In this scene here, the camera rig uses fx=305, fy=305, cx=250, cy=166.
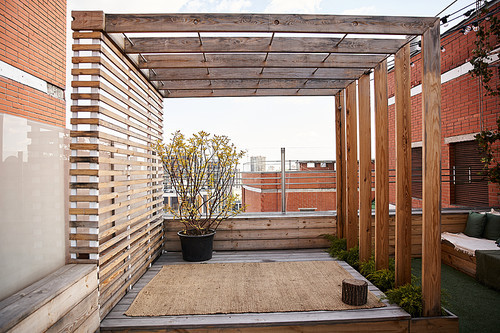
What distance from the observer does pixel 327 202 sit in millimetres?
13281

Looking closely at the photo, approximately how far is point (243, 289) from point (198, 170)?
6.15 feet

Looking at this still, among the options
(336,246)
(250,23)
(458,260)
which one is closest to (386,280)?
(336,246)

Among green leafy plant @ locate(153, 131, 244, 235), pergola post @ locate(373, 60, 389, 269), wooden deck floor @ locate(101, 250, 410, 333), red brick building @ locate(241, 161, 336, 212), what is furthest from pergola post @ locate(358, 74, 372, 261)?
red brick building @ locate(241, 161, 336, 212)

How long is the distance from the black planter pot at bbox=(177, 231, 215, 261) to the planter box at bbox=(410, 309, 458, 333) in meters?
2.57

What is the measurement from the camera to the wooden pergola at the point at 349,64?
2592 millimetres

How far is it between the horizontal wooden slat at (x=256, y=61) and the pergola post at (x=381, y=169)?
0.35 metres

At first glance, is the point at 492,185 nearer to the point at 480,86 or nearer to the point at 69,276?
the point at 480,86

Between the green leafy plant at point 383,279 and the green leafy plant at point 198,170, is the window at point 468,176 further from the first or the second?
the green leafy plant at point 198,170

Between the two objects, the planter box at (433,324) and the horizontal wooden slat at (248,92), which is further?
the horizontal wooden slat at (248,92)

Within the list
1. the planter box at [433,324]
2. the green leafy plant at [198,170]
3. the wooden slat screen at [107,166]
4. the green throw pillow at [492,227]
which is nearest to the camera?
the wooden slat screen at [107,166]

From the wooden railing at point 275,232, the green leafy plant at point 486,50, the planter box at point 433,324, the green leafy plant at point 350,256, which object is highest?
the green leafy plant at point 486,50

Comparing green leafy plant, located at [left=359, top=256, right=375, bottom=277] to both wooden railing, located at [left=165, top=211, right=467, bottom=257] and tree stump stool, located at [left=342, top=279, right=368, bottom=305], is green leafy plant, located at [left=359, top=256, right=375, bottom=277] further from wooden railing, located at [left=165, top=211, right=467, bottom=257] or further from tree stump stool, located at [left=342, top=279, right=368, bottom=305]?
wooden railing, located at [left=165, top=211, right=467, bottom=257]

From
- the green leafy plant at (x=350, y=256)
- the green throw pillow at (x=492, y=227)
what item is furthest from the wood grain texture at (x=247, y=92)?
the green throw pillow at (x=492, y=227)

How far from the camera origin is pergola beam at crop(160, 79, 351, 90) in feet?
14.4
